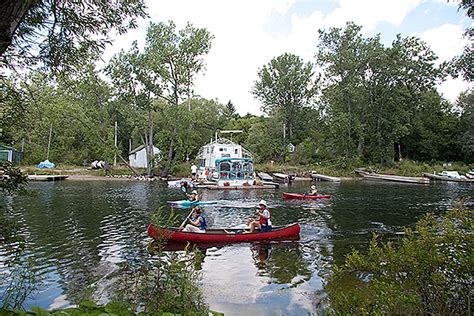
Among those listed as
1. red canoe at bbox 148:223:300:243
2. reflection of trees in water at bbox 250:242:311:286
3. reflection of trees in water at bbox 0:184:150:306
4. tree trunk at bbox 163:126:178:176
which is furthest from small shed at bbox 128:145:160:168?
reflection of trees in water at bbox 250:242:311:286

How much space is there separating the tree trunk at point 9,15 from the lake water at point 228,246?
414cm

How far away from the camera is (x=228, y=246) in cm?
1461

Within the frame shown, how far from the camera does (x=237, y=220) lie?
2038cm

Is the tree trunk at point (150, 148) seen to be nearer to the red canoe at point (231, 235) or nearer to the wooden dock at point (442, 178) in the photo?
the wooden dock at point (442, 178)

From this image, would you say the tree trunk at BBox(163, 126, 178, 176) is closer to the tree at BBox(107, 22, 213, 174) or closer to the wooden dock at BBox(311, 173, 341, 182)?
the tree at BBox(107, 22, 213, 174)

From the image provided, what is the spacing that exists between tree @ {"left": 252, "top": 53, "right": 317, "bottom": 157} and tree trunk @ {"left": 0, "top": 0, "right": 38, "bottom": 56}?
59.3m

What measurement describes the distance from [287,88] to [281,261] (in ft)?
179

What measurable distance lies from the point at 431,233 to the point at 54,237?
46.6 feet

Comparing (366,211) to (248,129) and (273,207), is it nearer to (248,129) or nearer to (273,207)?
(273,207)

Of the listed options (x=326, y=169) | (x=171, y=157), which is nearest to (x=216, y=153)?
(x=171, y=157)

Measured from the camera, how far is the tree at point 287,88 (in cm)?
6412

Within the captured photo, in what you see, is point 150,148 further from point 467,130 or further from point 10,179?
point 10,179

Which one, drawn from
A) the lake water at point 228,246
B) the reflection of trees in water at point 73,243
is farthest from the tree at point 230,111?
the reflection of trees in water at point 73,243

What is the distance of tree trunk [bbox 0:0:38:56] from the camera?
4.46 meters
